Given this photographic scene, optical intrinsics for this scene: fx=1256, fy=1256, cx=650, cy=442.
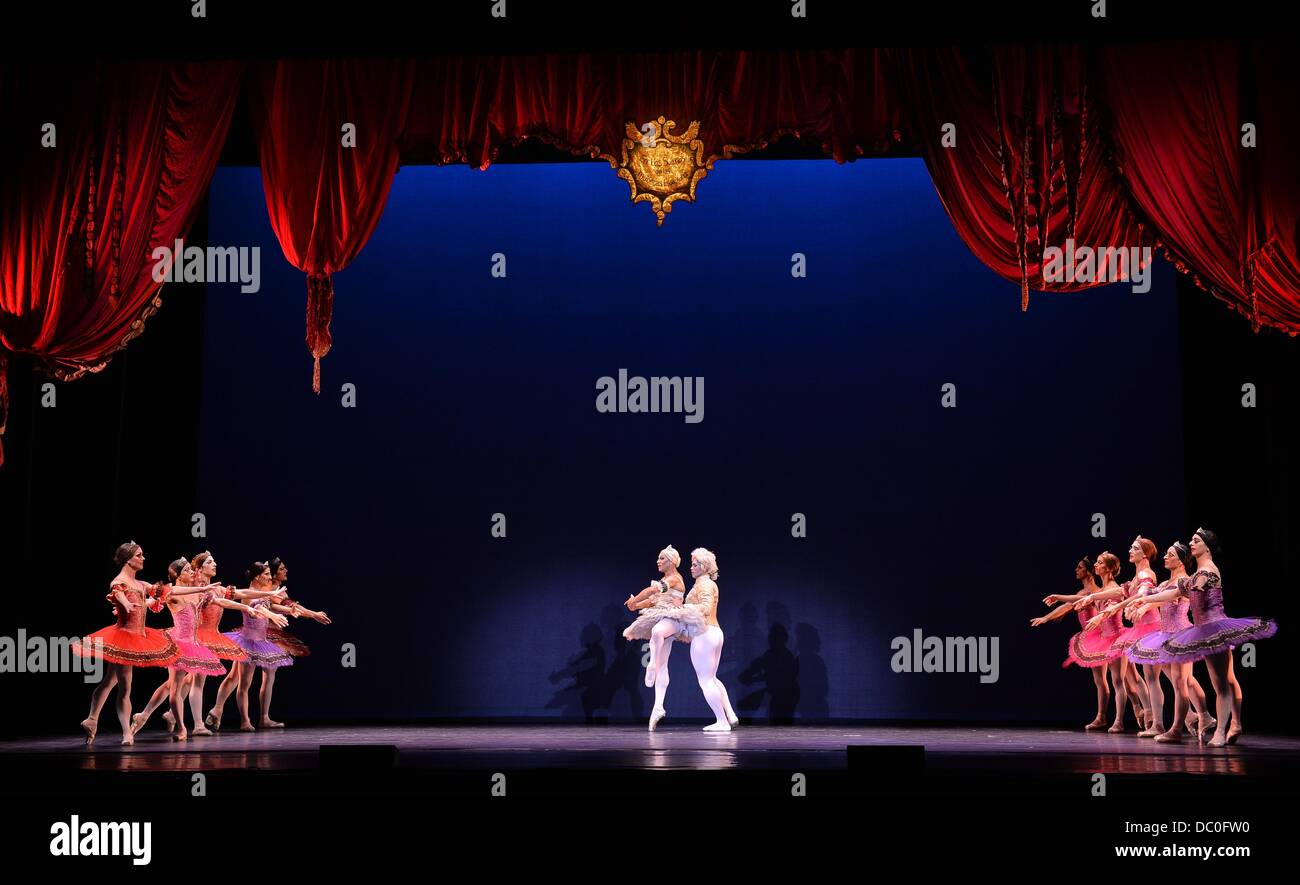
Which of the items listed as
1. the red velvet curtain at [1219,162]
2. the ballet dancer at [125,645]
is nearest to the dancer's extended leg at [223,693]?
the ballet dancer at [125,645]

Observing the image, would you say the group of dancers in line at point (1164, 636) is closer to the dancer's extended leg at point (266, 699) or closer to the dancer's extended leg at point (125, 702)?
the dancer's extended leg at point (266, 699)

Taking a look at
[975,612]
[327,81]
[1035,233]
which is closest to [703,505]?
[975,612]

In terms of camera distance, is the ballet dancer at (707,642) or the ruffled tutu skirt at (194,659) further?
the ballet dancer at (707,642)

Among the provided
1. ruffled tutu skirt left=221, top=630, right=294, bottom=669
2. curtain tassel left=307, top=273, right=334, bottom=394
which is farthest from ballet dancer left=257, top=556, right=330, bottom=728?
curtain tassel left=307, top=273, right=334, bottom=394

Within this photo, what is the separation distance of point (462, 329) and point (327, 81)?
3.00m

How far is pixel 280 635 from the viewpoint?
348 inches

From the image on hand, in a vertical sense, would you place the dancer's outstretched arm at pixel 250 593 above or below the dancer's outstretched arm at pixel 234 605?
above

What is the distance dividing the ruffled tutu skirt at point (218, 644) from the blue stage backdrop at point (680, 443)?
1.49m

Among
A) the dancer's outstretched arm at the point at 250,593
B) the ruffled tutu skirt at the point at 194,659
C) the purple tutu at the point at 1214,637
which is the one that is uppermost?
the dancer's outstretched arm at the point at 250,593

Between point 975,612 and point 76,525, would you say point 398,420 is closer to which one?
point 76,525

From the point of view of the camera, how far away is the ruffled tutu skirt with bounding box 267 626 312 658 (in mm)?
8750

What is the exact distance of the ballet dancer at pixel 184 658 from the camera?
24.4ft

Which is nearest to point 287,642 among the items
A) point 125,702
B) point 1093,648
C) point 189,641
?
point 189,641

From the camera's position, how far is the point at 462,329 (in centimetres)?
993
